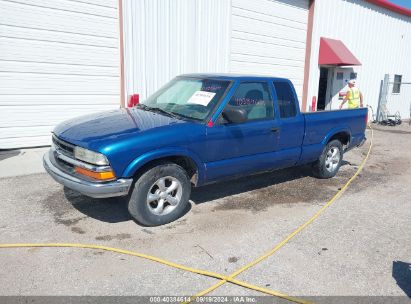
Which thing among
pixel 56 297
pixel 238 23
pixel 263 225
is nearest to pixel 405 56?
pixel 238 23

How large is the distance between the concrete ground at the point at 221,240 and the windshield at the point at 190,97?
4.40ft

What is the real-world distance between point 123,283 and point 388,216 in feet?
12.3

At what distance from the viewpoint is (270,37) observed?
1228 centimetres

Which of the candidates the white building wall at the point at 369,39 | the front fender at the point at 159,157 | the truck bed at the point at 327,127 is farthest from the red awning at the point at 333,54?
the front fender at the point at 159,157

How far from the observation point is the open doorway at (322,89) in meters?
15.2

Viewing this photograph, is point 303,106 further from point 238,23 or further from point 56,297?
point 56,297

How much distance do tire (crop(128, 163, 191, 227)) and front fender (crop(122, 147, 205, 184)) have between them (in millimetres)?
145

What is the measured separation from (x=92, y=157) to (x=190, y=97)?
67.1 inches

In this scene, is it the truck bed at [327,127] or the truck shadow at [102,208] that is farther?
the truck bed at [327,127]

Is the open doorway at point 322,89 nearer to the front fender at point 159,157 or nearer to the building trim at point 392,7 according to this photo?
the building trim at point 392,7

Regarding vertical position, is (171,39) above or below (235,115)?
above

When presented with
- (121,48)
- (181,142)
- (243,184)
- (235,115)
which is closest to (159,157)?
(181,142)

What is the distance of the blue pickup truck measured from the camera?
153 inches

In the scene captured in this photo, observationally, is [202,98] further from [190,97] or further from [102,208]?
[102,208]
